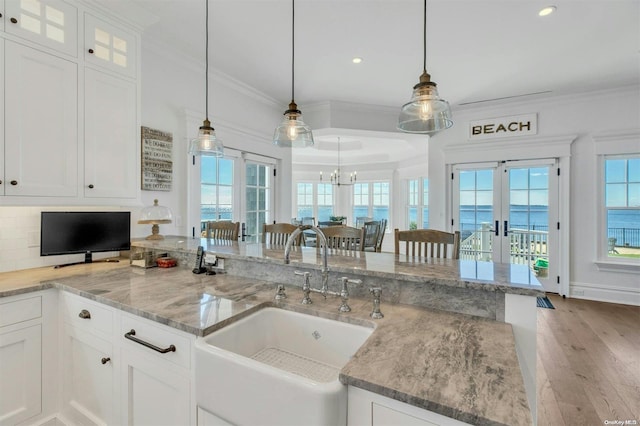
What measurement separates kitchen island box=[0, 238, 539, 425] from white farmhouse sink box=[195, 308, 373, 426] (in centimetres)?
5

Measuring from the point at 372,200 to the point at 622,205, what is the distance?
5018 millimetres

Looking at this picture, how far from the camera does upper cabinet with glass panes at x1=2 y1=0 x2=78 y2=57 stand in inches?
68.3

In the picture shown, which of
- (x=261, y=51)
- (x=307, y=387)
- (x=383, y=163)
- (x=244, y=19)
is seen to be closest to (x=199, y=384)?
(x=307, y=387)

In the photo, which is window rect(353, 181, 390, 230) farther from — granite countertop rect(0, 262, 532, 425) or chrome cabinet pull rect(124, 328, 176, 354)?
chrome cabinet pull rect(124, 328, 176, 354)

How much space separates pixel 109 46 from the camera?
2.19 m

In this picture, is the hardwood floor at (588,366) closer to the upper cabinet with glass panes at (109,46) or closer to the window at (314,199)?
the upper cabinet with glass panes at (109,46)

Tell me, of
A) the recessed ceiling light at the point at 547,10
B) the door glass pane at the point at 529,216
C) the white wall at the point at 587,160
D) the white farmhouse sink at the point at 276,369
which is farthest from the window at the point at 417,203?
the white farmhouse sink at the point at 276,369

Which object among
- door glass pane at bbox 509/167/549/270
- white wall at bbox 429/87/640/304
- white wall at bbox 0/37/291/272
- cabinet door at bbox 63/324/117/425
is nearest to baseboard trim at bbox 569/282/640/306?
white wall at bbox 429/87/640/304

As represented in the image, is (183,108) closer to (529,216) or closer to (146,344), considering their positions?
(146,344)

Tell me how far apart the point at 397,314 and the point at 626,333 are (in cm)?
332

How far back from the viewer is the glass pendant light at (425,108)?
156cm

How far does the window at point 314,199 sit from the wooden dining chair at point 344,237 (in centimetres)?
602

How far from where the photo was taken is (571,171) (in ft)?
13.8

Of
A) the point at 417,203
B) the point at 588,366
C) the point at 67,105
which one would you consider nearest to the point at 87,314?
the point at 67,105
